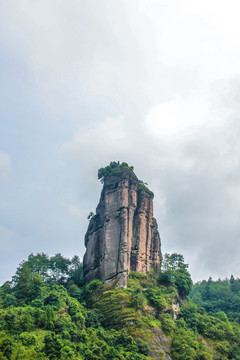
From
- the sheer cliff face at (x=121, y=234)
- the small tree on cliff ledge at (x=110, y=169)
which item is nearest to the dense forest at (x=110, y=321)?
the sheer cliff face at (x=121, y=234)

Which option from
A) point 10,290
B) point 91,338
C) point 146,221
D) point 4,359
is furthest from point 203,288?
point 4,359

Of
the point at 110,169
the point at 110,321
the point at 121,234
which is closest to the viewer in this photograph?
the point at 110,321

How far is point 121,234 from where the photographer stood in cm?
6244

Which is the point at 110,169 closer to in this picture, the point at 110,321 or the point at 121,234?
the point at 121,234

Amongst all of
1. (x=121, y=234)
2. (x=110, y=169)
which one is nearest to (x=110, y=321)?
(x=121, y=234)

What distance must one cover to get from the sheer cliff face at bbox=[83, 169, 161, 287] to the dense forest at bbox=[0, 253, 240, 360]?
2.56 metres

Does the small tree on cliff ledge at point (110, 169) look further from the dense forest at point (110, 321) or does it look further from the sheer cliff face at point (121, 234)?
the dense forest at point (110, 321)

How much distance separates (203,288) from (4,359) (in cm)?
7498

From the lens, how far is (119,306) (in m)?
52.1

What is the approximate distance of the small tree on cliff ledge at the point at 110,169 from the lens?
71.5 meters

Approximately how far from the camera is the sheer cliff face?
199 feet

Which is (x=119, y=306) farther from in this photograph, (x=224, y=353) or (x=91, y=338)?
(x=224, y=353)

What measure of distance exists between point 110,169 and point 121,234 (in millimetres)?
14694

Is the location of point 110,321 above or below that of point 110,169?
below
